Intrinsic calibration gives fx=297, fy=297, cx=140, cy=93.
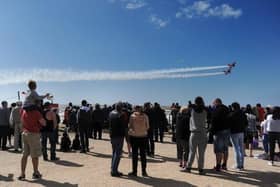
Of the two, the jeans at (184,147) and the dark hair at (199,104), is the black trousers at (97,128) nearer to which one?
the jeans at (184,147)

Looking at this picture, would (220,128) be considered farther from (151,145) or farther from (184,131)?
(151,145)

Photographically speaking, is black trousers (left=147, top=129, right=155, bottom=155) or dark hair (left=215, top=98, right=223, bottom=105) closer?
dark hair (left=215, top=98, right=223, bottom=105)

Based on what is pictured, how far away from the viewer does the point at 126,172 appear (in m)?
7.94

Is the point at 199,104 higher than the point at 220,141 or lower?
higher

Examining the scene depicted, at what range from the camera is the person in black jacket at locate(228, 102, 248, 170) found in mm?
8344

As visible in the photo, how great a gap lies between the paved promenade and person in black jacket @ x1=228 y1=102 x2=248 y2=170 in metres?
0.32

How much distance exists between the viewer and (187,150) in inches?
323

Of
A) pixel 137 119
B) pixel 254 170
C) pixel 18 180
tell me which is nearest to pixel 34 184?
pixel 18 180

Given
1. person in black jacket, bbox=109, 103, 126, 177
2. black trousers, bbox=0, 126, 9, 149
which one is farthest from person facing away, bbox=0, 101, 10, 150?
person in black jacket, bbox=109, 103, 126, 177

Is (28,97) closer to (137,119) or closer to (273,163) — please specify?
(137,119)

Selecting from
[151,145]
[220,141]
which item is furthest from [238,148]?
[151,145]

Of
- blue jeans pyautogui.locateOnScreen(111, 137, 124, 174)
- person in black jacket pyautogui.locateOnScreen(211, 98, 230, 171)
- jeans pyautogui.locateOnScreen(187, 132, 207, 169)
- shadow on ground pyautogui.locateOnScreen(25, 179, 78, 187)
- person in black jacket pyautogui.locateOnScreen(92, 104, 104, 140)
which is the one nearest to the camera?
shadow on ground pyautogui.locateOnScreen(25, 179, 78, 187)

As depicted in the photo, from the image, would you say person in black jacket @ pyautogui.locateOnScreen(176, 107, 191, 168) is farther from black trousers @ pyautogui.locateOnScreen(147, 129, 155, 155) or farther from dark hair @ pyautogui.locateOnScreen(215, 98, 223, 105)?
black trousers @ pyautogui.locateOnScreen(147, 129, 155, 155)

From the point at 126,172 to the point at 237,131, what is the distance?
11.0 ft
